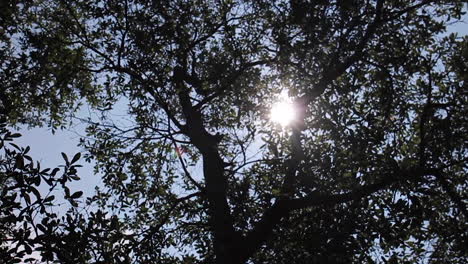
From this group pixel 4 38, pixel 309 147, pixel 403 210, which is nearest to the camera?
pixel 403 210

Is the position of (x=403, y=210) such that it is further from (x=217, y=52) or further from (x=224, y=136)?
(x=217, y=52)

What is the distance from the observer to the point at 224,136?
12703mm

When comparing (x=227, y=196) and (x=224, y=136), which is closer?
(x=227, y=196)

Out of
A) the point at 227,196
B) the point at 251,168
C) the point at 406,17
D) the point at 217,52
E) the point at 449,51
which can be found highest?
the point at 217,52

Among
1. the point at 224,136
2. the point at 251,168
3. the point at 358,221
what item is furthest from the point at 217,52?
the point at 358,221

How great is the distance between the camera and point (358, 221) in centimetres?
875

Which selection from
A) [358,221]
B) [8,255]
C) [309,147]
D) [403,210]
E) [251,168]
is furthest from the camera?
[251,168]

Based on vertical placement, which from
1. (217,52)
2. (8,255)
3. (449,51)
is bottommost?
(8,255)

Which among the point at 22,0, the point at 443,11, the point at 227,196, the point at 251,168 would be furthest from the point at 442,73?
the point at 22,0

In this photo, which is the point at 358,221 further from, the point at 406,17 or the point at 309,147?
the point at 406,17

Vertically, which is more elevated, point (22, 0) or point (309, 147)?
point (22, 0)

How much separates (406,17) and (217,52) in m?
5.27

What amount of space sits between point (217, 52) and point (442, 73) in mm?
6058

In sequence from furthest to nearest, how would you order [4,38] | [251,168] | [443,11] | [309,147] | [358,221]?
[4,38], [251,168], [443,11], [309,147], [358,221]
